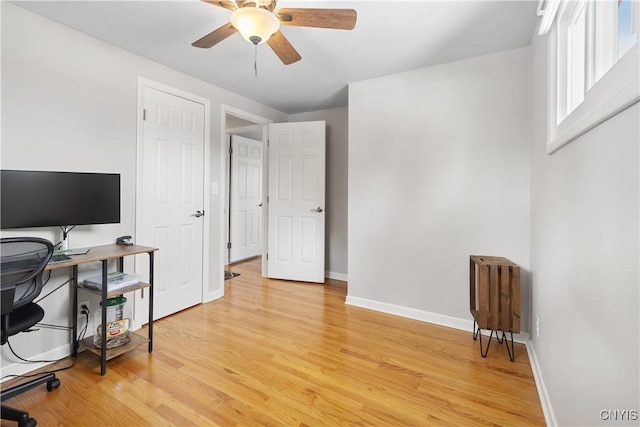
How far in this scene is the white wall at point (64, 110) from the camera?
183 cm

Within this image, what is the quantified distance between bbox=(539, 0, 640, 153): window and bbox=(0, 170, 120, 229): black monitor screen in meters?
2.82

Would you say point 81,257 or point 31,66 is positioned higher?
point 31,66

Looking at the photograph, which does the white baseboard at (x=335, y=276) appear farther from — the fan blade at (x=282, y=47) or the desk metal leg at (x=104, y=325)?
the fan blade at (x=282, y=47)

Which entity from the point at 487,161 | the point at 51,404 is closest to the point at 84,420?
the point at 51,404

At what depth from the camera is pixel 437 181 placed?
2684 millimetres

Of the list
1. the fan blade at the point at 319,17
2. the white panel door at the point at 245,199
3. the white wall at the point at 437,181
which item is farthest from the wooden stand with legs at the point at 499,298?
the white panel door at the point at 245,199

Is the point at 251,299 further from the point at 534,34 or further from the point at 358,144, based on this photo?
the point at 534,34

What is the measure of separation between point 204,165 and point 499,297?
302 cm

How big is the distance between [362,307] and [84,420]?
2337 mm

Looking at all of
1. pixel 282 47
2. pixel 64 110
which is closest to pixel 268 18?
pixel 282 47

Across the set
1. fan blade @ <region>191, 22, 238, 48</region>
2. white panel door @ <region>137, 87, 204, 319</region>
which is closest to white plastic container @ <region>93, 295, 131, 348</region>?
white panel door @ <region>137, 87, 204, 319</region>

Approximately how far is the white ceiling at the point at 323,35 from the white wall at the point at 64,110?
13 cm

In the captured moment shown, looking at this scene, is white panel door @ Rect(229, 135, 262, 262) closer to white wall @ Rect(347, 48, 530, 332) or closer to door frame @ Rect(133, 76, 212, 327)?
door frame @ Rect(133, 76, 212, 327)

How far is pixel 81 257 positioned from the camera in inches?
70.5
